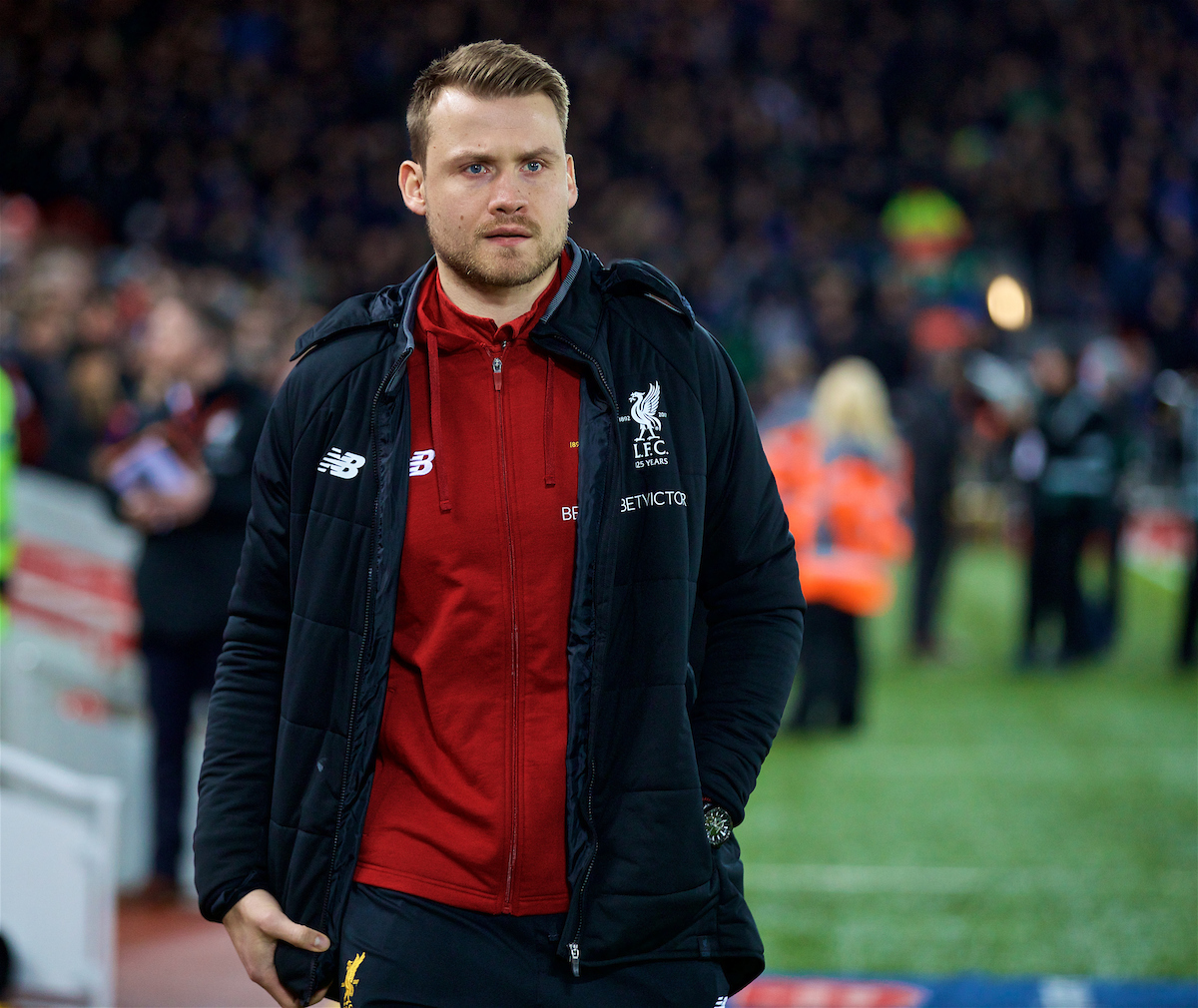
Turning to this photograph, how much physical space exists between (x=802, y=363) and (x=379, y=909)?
36.9 ft

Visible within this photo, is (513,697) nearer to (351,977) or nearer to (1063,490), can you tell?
(351,977)

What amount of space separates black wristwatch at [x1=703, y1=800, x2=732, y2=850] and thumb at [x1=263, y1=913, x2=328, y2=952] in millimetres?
533

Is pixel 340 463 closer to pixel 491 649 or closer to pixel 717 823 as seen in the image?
pixel 491 649

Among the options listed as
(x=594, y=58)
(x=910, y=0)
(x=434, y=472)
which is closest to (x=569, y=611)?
(x=434, y=472)

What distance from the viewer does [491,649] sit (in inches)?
78.9

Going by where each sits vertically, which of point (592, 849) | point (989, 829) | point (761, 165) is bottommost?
point (989, 829)

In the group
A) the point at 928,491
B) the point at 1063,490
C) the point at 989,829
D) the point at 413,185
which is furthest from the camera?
the point at 928,491

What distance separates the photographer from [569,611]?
79.4 inches

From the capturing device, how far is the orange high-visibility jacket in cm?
799

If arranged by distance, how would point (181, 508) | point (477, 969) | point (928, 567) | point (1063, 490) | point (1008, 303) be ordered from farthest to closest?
1. point (1008, 303)
2. point (928, 567)
3. point (1063, 490)
4. point (181, 508)
5. point (477, 969)

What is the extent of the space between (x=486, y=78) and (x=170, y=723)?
3.75 m

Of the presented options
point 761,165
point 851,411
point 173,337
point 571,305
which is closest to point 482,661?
point 571,305

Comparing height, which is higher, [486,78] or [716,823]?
[486,78]

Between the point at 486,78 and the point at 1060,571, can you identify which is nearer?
the point at 486,78
